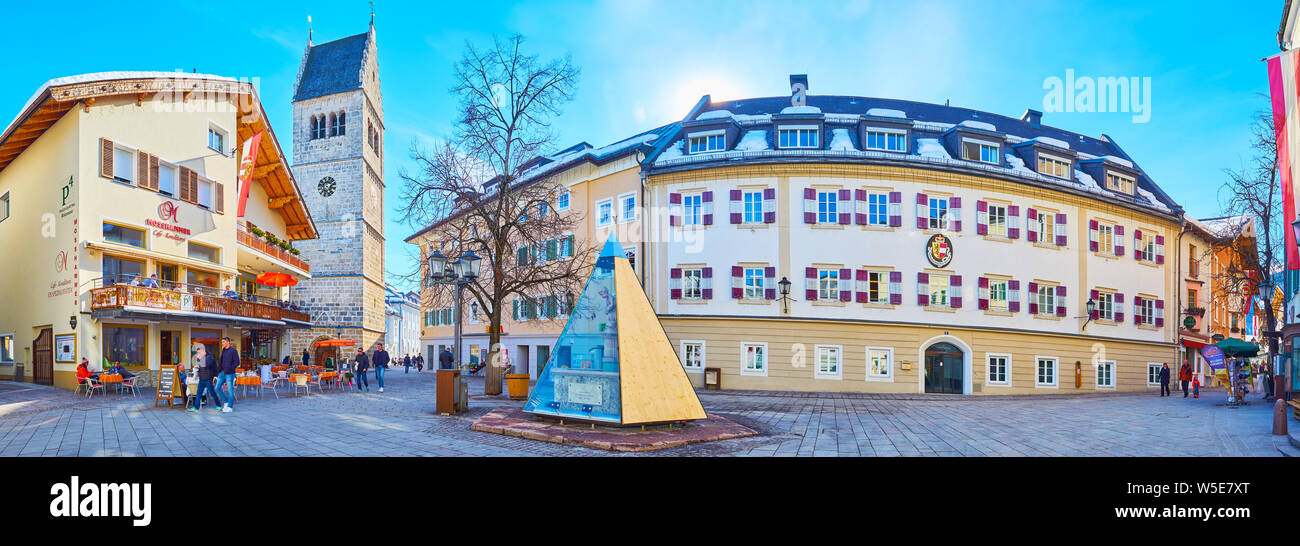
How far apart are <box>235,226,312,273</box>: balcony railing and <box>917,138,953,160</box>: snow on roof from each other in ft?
94.1

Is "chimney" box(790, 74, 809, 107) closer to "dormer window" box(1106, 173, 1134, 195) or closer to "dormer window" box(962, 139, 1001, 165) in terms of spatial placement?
"dormer window" box(962, 139, 1001, 165)

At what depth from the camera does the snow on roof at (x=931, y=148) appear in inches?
1126

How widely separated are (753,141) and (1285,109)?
1750cm

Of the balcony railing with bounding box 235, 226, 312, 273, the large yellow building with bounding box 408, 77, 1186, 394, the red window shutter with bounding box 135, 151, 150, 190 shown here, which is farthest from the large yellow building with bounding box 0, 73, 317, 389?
the large yellow building with bounding box 408, 77, 1186, 394

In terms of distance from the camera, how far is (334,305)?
49250 mm

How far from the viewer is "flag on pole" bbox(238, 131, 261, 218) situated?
1099 inches

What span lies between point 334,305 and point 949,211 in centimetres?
4097

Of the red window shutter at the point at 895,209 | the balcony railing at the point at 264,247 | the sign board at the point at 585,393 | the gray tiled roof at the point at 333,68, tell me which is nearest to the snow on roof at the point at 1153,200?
the red window shutter at the point at 895,209

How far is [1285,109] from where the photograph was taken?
49.2 feet

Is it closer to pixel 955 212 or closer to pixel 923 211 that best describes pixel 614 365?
pixel 923 211

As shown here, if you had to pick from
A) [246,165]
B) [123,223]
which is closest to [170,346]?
[123,223]
